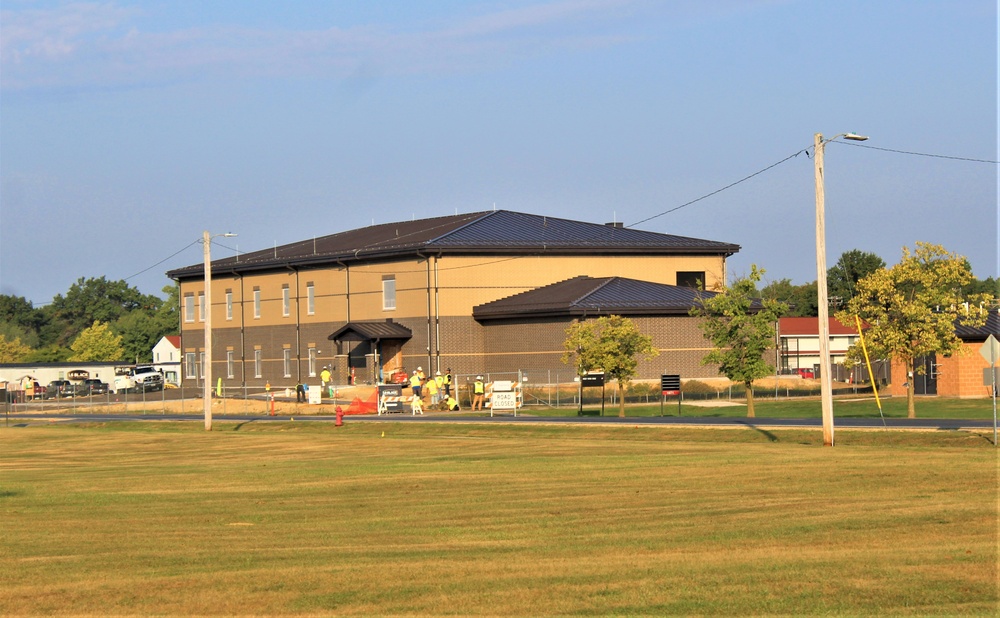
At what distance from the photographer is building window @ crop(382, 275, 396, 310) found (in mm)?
80375

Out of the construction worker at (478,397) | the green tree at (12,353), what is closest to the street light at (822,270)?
the construction worker at (478,397)

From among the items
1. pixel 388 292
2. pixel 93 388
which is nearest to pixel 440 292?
pixel 388 292

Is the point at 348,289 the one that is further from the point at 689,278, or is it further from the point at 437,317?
the point at 689,278

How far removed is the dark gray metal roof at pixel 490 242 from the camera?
3125 inches

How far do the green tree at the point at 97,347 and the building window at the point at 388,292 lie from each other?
3543 inches

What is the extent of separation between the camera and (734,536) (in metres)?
16.9

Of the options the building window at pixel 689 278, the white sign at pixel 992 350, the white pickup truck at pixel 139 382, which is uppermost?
the building window at pixel 689 278

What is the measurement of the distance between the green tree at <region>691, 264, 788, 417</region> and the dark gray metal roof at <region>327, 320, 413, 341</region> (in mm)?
30882

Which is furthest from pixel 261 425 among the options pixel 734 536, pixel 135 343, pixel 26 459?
pixel 135 343

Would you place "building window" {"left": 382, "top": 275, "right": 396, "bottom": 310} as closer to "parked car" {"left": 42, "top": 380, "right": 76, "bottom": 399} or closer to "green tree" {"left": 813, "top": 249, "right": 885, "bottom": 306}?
"parked car" {"left": 42, "top": 380, "right": 76, "bottom": 399}

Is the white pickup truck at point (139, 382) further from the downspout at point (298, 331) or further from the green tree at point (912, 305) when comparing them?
the green tree at point (912, 305)

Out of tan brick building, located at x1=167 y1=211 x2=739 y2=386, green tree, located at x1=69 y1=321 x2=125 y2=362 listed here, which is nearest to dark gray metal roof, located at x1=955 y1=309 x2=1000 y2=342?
tan brick building, located at x1=167 y1=211 x2=739 y2=386

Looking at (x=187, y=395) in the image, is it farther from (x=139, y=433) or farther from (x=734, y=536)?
(x=734, y=536)

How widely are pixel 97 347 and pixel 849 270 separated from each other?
90.8m
